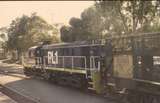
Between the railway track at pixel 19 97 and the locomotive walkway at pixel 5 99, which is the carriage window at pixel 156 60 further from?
the locomotive walkway at pixel 5 99

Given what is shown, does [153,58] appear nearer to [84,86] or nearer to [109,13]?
[84,86]

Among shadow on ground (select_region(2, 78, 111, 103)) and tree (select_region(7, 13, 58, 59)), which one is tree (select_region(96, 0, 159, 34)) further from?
tree (select_region(7, 13, 58, 59))

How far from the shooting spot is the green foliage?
5801 cm

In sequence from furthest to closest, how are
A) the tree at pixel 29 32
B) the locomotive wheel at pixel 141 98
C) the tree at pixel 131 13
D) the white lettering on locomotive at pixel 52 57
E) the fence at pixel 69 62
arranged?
1. the tree at pixel 29 32
2. the tree at pixel 131 13
3. the white lettering on locomotive at pixel 52 57
4. the fence at pixel 69 62
5. the locomotive wheel at pixel 141 98

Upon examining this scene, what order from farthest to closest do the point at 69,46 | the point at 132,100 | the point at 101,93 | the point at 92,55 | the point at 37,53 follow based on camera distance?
1. the point at 37,53
2. the point at 69,46
3. the point at 92,55
4. the point at 101,93
5. the point at 132,100

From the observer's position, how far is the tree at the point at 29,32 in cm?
5800

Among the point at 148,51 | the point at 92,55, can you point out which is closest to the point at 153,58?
the point at 148,51

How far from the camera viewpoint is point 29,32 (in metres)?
59.5

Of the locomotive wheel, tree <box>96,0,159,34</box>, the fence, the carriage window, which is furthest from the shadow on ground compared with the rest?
tree <box>96,0,159,34</box>

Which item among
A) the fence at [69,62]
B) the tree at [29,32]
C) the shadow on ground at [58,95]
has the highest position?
the tree at [29,32]

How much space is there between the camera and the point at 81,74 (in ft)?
64.1

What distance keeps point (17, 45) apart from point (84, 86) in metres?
47.1

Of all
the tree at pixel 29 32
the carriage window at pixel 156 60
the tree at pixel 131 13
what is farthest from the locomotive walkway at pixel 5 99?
the tree at pixel 29 32

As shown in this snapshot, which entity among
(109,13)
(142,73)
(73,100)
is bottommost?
(73,100)
